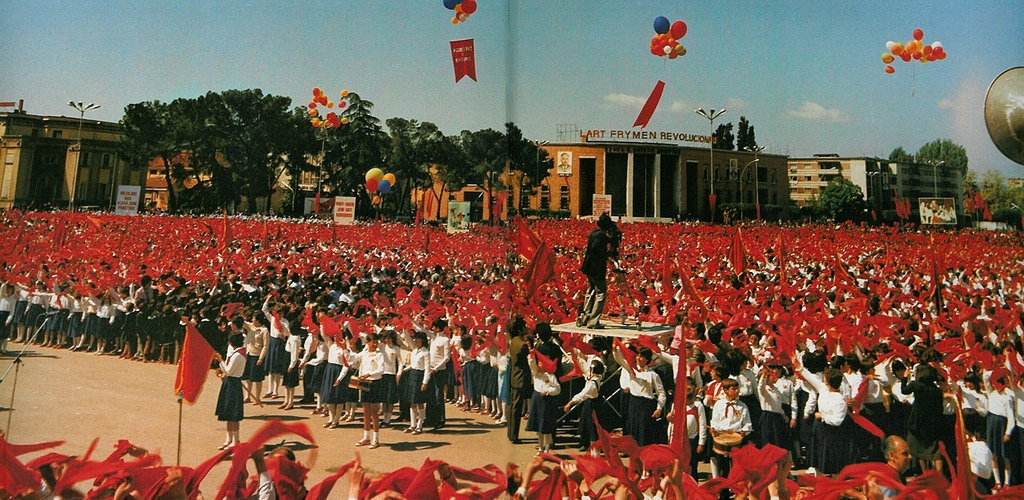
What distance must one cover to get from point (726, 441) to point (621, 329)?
3.19 metres

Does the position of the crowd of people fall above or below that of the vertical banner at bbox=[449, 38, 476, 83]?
below

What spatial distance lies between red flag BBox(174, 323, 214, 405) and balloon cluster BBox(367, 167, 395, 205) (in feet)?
6.30

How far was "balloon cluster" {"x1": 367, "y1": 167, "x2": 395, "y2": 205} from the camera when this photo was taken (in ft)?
19.1

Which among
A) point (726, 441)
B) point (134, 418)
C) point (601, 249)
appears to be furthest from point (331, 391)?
point (601, 249)

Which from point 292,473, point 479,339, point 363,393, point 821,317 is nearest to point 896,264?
point 821,317

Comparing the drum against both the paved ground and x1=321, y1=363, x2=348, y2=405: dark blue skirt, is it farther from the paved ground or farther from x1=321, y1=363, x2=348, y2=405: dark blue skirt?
x1=321, y1=363, x2=348, y2=405: dark blue skirt

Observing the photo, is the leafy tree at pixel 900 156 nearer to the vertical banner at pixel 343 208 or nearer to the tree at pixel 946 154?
the tree at pixel 946 154

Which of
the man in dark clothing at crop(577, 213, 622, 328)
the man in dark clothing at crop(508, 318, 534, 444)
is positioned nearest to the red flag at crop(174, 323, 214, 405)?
the man in dark clothing at crop(508, 318, 534, 444)

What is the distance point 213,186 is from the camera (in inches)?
217

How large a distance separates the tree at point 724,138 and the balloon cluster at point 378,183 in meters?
5.31

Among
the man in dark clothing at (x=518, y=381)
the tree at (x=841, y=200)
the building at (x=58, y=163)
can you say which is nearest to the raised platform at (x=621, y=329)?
the man in dark clothing at (x=518, y=381)

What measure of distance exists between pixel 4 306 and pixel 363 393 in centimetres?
306

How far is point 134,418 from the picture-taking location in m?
4.63

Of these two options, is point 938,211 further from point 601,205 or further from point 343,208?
point 343,208
